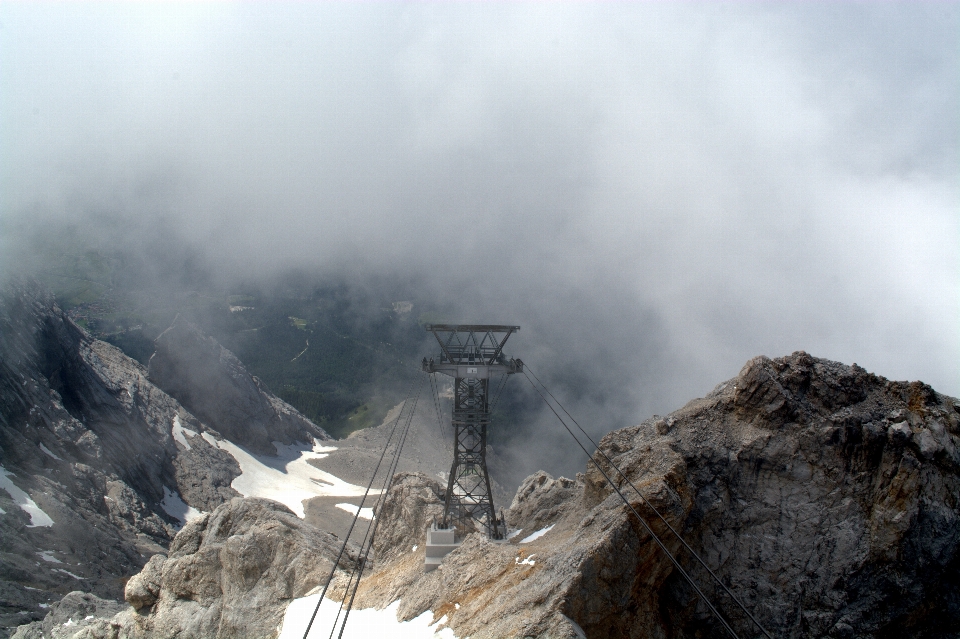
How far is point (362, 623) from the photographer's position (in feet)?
61.6

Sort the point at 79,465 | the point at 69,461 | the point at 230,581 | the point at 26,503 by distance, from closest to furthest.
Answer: the point at 230,581 < the point at 26,503 < the point at 69,461 < the point at 79,465

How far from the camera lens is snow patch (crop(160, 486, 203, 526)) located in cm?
7025

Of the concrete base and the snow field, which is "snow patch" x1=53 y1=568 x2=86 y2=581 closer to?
the snow field

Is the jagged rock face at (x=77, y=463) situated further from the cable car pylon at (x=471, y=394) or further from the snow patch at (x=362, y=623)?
the cable car pylon at (x=471, y=394)

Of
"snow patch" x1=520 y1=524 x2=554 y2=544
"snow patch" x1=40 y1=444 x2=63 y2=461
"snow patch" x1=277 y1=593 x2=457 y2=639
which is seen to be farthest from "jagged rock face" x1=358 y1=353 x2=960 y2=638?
"snow patch" x1=40 y1=444 x2=63 y2=461

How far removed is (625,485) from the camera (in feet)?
53.4

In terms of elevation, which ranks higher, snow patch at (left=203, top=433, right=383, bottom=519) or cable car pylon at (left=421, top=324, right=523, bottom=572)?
snow patch at (left=203, top=433, right=383, bottom=519)

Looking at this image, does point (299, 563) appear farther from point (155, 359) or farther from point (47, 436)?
point (155, 359)

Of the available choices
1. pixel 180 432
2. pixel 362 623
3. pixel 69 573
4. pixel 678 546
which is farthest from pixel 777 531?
pixel 180 432

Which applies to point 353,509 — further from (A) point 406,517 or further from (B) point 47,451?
(A) point 406,517

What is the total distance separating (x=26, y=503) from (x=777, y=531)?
61778 millimetres

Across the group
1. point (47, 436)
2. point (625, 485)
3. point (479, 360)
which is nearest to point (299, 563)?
point (479, 360)

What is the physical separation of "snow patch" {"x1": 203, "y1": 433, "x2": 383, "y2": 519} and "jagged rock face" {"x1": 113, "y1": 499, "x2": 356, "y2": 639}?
5914 cm

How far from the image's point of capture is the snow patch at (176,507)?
230 feet
